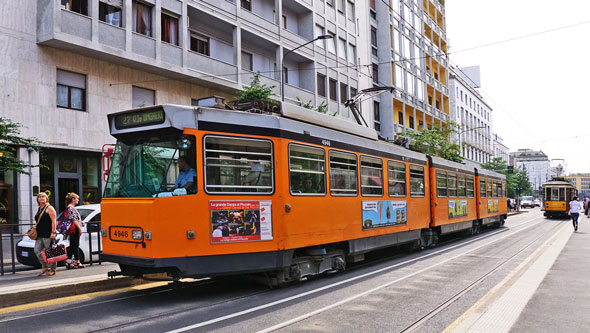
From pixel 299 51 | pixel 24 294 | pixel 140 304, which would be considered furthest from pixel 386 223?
→ pixel 299 51

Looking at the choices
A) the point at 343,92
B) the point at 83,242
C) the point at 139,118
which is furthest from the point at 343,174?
the point at 343,92

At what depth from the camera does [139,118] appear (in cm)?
768

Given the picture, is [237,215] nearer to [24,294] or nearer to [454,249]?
[24,294]

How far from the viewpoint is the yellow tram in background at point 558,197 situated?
3519 cm

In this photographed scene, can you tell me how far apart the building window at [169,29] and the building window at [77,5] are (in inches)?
136

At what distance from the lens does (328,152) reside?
9.57 metres

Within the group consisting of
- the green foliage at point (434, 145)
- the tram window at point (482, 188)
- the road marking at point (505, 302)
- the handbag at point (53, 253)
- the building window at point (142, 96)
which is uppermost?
the building window at point (142, 96)

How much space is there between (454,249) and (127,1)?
46.6 ft

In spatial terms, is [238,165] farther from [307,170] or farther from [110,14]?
[110,14]

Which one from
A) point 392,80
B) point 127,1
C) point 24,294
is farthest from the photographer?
point 392,80

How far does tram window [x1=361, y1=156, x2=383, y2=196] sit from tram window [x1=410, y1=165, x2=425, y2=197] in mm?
2362

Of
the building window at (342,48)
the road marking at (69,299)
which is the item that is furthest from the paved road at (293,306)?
the building window at (342,48)

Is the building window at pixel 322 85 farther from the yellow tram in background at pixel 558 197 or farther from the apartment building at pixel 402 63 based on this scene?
the yellow tram in background at pixel 558 197

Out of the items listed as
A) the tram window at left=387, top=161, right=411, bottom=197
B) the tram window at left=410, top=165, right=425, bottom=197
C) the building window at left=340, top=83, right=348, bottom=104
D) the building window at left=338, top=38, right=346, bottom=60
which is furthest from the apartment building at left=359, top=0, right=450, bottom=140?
the tram window at left=387, top=161, right=411, bottom=197
